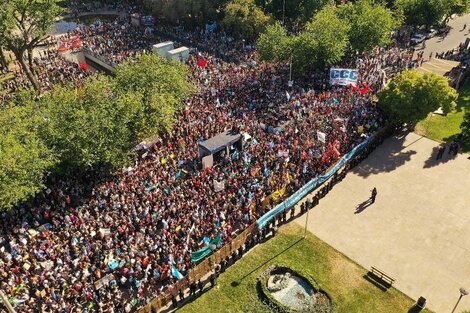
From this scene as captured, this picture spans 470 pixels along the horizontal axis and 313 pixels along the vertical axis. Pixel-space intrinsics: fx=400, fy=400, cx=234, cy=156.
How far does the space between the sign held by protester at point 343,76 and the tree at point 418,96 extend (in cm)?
557

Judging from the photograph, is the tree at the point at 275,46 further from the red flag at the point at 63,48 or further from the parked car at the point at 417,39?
the red flag at the point at 63,48

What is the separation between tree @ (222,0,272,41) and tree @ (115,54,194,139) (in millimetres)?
19133

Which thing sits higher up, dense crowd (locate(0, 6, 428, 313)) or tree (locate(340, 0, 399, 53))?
tree (locate(340, 0, 399, 53))

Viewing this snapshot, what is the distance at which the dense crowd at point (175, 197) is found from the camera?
22.9m

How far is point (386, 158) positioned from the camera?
112 feet

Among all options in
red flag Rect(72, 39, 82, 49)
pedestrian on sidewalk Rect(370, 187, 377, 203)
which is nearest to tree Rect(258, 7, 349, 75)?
pedestrian on sidewalk Rect(370, 187, 377, 203)

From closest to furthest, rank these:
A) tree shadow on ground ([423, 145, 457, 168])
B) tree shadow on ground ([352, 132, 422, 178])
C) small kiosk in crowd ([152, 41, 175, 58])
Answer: tree shadow on ground ([352, 132, 422, 178]) → tree shadow on ground ([423, 145, 457, 168]) → small kiosk in crowd ([152, 41, 175, 58])

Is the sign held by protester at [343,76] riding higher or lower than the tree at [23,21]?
lower

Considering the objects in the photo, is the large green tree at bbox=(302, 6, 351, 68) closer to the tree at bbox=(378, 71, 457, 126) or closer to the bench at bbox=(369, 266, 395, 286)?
the tree at bbox=(378, 71, 457, 126)

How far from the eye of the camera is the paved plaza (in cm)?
2402

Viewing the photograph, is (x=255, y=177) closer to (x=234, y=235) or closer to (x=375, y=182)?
(x=234, y=235)

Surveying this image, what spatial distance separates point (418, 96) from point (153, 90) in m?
22.4

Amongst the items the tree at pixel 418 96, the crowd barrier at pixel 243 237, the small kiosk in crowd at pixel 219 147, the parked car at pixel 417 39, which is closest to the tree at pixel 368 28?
the parked car at pixel 417 39

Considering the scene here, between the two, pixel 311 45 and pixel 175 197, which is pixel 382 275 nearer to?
pixel 175 197
